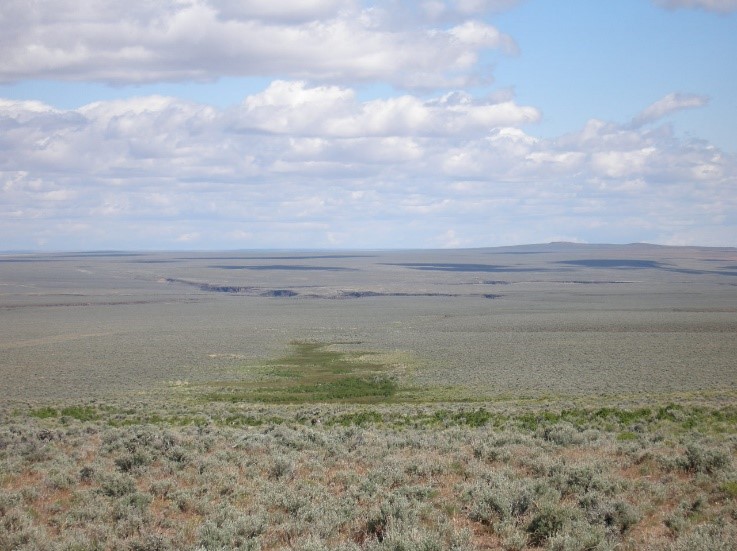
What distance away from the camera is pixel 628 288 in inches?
4956

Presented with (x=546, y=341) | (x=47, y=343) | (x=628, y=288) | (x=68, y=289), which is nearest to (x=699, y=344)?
(x=546, y=341)

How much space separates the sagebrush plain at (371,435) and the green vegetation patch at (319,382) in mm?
245

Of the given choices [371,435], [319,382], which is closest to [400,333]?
[319,382]

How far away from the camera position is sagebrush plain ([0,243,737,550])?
860 cm

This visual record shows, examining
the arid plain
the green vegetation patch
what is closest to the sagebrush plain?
the green vegetation patch

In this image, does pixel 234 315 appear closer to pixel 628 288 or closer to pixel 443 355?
pixel 443 355

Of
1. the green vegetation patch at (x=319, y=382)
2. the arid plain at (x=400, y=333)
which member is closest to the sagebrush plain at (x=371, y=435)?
the green vegetation patch at (x=319, y=382)

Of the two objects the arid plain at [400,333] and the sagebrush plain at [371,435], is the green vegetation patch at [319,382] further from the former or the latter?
the arid plain at [400,333]

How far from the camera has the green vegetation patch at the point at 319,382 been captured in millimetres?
33812

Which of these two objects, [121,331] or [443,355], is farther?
[121,331]

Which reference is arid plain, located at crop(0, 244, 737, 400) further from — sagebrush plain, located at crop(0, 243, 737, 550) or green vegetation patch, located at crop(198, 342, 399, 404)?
green vegetation patch, located at crop(198, 342, 399, 404)

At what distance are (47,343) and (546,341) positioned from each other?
40.5 metres

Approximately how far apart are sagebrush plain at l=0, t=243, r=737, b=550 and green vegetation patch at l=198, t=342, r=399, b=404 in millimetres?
245

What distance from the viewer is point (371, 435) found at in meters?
15.4
